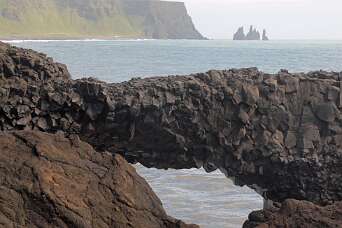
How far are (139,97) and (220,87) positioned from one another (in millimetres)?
1386

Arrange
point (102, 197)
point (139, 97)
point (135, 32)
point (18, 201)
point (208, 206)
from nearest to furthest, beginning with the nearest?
point (18, 201), point (102, 197), point (139, 97), point (208, 206), point (135, 32)

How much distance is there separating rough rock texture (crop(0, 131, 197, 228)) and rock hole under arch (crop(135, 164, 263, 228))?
13.7 ft

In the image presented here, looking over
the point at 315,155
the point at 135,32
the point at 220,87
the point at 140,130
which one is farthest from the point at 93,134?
the point at 135,32

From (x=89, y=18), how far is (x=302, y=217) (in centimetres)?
17220

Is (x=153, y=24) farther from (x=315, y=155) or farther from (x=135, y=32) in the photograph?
(x=315, y=155)

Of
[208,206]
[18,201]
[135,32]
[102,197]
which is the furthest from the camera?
[135,32]

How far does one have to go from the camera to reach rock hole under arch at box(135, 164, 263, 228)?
11594 mm

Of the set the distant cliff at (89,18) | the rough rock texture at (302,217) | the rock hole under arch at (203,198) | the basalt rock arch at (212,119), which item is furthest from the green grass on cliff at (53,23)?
the rough rock texture at (302,217)

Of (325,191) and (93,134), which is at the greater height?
(93,134)

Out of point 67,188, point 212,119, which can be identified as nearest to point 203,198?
point 212,119

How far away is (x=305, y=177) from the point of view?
10305mm

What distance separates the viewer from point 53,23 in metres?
162

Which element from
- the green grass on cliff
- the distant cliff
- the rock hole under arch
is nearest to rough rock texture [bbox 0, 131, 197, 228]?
the rock hole under arch

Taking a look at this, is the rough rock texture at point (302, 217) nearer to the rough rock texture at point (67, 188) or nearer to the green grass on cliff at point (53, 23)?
the rough rock texture at point (67, 188)
